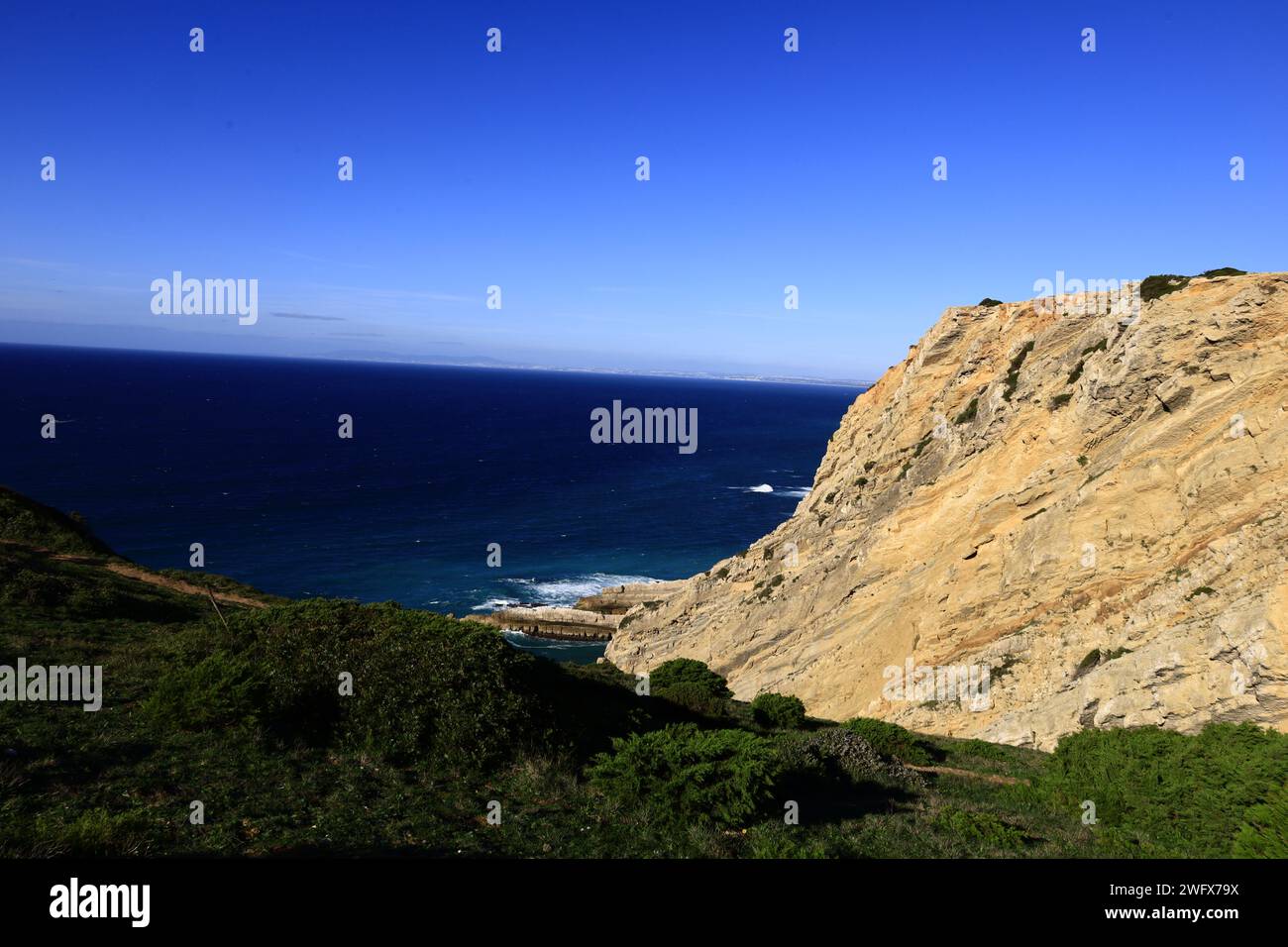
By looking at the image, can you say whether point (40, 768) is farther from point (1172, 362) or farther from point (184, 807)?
point (1172, 362)

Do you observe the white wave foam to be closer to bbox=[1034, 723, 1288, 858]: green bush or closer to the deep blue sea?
the deep blue sea

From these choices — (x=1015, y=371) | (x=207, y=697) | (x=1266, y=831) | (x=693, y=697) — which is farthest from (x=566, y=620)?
(x=1266, y=831)

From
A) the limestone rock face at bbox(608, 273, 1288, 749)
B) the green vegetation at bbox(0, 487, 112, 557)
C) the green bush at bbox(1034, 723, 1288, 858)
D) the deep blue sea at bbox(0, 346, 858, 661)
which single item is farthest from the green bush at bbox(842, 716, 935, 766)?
the deep blue sea at bbox(0, 346, 858, 661)

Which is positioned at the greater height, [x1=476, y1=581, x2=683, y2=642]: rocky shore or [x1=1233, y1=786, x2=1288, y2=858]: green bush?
[x1=1233, y1=786, x2=1288, y2=858]: green bush
